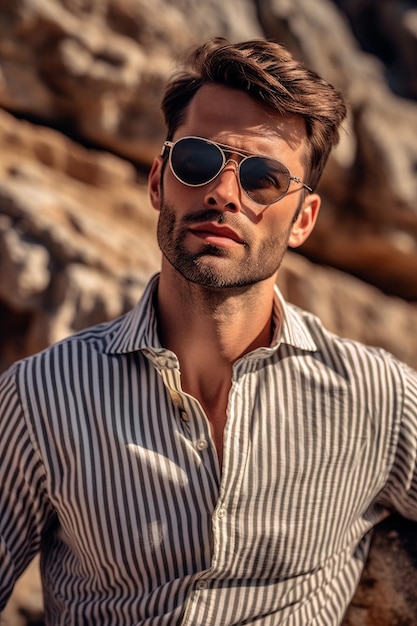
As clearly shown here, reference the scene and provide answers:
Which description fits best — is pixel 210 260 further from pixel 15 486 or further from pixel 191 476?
pixel 15 486

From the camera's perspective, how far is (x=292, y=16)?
549 centimetres

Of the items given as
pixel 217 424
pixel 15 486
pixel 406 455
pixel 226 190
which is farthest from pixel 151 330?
pixel 406 455

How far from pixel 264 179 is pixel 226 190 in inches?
4.7

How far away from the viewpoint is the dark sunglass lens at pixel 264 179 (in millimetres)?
2008

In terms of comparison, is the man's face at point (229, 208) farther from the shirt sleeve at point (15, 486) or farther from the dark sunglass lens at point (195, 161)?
the shirt sleeve at point (15, 486)

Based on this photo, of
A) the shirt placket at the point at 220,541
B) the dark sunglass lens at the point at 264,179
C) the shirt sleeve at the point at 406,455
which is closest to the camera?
the shirt placket at the point at 220,541

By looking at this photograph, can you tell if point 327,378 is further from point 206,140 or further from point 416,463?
point 206,140

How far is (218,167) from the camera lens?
1999mm

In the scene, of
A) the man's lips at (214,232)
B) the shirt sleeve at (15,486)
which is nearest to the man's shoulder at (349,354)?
the man's lips at (214,232)

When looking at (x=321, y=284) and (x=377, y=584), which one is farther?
(x=321, y=284)

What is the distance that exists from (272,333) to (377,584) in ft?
2.79

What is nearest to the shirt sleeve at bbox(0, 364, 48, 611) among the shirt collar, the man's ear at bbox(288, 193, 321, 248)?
the shirt collar

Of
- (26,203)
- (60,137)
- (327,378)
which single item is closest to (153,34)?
(60,137)

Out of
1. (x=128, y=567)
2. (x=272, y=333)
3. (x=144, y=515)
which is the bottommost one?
(x=128, y=567)
